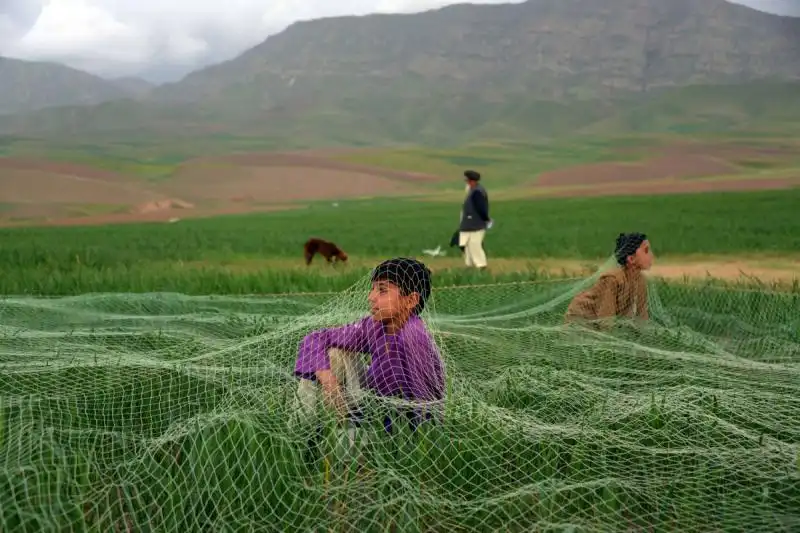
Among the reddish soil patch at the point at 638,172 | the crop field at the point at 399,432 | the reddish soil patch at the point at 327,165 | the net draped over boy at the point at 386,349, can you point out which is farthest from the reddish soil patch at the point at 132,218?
the reddish soil patch at the point at 638,172

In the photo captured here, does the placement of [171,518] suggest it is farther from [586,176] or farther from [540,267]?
[586,176]

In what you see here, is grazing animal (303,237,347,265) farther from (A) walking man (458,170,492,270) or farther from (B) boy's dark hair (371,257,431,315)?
(B) boy's dark hair (371,257,431,315)

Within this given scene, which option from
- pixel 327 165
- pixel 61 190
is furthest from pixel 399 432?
pixel 327 165

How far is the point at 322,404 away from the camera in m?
3.46

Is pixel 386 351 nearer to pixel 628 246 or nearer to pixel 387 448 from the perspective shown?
pixel 387 448

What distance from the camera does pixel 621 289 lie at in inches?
234

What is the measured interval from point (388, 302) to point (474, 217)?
26.4 feet

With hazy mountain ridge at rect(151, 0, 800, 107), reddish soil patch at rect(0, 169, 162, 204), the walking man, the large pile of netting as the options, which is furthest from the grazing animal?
hazy mountain ridge at rect(151, 0, 800, 107)

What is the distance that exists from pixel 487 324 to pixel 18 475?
373 centimetres

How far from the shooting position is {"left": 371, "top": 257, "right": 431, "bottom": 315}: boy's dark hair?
3596 mm

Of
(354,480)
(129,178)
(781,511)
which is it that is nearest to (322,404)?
(354,480)

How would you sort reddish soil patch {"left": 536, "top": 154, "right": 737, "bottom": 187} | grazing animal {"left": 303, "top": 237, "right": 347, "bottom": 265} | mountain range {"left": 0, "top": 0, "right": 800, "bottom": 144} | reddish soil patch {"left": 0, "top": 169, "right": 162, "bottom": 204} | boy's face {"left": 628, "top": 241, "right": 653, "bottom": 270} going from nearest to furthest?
boy's face {"left": 628, "top": 241, "right": 653, "bottom": 270} → grazing animal {"left": 303, "top": 237, "right": 347, "bottom": 265} → reddish soil patch {"left": 0, "top": 169, "right": 162, "bottom": 204} → reddish soil patch {"left": 536, "top": 154, "right": 737, "bottom": 187} → mountain range {"left": 0, "top": 0, "right": 800, "bottom": 144}

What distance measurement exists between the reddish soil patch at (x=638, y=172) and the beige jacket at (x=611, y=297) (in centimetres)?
5050

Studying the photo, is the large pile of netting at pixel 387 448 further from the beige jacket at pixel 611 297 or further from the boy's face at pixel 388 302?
the beige jacket at pixel 611 297
